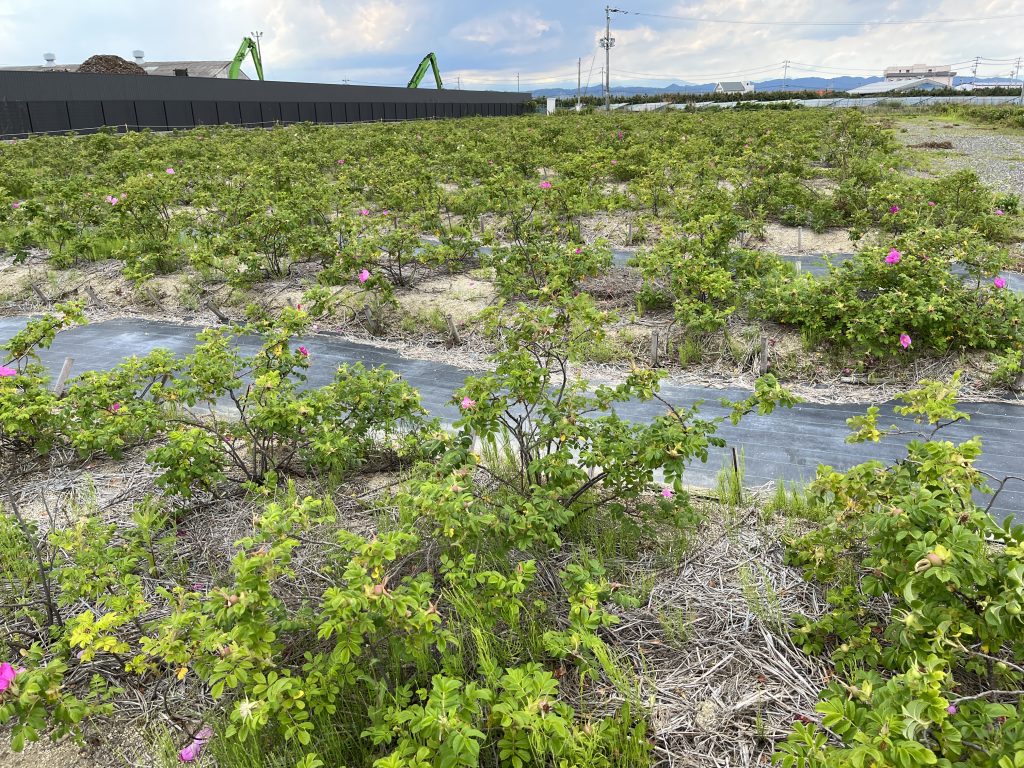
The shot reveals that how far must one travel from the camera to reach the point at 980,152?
16.7 m

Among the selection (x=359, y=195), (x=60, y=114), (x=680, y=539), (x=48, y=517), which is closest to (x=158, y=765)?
(x=48, y=517)

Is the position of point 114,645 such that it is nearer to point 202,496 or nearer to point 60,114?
point 202,496

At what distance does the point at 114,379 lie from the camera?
139 inches

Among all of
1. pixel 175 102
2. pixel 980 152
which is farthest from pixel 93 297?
pixel 175 102

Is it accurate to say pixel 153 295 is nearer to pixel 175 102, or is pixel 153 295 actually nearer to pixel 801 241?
pixel 801 241

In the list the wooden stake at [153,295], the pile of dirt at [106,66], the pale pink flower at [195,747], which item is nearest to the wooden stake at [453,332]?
the wooden stake at [153,295]

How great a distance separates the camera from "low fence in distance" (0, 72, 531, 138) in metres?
23.3

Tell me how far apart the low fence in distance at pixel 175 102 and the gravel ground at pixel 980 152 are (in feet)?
92.9

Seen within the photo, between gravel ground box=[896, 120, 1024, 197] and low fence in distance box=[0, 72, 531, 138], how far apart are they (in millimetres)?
28316

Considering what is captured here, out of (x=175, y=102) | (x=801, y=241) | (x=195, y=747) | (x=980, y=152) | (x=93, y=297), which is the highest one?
(x=175, y=102)

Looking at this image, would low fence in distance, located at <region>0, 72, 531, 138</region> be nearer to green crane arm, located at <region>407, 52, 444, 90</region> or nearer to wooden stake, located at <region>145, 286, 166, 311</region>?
green crane arm, located at <region>407, 52, 444, 90</region>

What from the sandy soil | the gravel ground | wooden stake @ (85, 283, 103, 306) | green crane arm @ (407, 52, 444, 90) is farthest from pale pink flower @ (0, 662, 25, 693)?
green crane arm @ (407, 52, 444, 90)

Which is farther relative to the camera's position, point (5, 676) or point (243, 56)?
point (243, 56)

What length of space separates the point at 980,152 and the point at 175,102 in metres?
32.1
